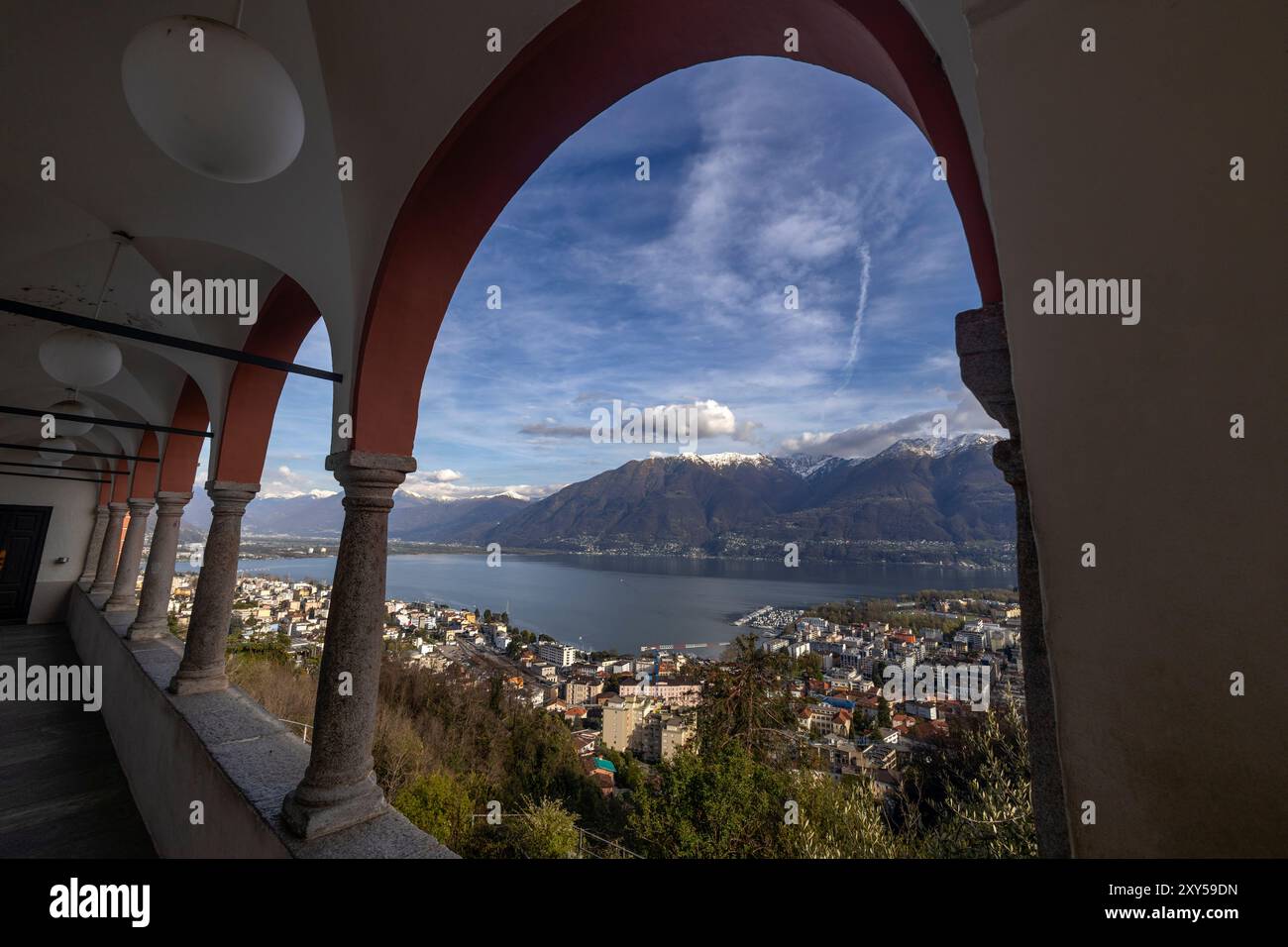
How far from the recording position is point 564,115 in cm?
320

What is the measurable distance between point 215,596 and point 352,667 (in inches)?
131

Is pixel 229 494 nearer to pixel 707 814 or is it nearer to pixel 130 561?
pixel 130 561

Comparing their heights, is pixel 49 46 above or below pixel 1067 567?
above

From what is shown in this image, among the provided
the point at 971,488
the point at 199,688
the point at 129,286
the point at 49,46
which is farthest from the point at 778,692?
the point at 971,488

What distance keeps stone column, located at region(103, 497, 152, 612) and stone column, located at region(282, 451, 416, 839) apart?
931 centimetres

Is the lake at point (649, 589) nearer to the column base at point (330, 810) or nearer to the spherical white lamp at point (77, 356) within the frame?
the column base at point (330, 810)

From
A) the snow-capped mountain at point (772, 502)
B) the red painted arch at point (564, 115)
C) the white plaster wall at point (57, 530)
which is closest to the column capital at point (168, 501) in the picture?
the red painted arch at point (564, 115)

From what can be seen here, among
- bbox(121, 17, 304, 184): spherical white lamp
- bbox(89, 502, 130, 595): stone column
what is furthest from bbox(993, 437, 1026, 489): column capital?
bbox(89, 502, 130, 595): stone column

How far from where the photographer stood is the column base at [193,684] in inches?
196

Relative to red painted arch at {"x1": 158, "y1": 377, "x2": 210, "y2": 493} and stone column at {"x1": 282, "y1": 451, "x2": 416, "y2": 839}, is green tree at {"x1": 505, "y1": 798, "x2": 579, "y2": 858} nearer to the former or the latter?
stone column at {"x1": 282, "y1": 451, "x2": 416, "y2": 839}

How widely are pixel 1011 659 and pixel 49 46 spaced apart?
907 inches

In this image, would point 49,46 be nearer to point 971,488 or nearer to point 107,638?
point 107,638
